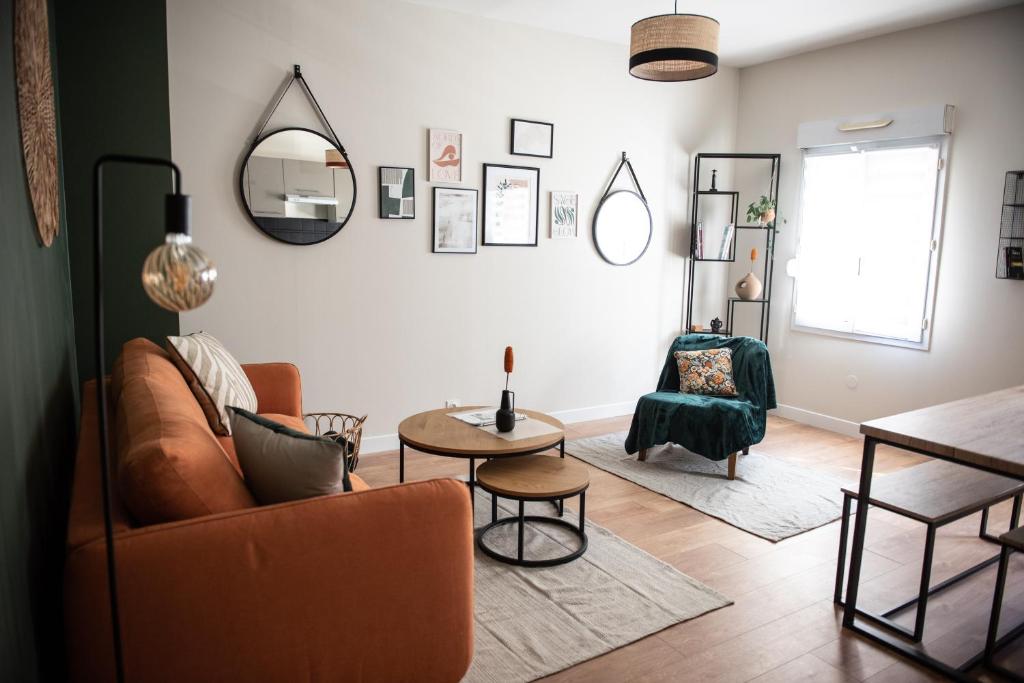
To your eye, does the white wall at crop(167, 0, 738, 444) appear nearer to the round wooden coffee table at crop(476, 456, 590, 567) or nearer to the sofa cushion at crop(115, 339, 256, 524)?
the round wooden coffee table at crop(476, 456, 590, 567)

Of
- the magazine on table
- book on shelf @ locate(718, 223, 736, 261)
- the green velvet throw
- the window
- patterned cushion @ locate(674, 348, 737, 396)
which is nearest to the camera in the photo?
the magazine on table

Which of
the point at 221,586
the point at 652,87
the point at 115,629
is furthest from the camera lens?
the point at 652,87

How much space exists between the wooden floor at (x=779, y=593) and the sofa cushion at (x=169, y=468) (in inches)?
47.3

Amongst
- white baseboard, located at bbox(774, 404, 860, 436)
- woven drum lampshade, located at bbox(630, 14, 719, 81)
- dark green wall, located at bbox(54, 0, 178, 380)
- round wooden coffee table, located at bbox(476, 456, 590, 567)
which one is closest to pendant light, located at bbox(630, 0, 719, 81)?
woven drum lampshade, located at bbox(630, 14, 719, 81)

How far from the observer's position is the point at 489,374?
15.4 feet

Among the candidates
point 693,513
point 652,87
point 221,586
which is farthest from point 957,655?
point 652,87

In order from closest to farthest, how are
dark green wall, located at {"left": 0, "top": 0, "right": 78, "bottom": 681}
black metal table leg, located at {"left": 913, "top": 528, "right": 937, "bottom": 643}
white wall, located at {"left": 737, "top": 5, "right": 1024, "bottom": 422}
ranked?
dark green wall, located at {"left": 0, "top": 0, "right": 78, "bottom": 681}
black metal table leg, located at {"left": 913, "top": 528, "right": 937, "bottom": 643}
white wall, located at {"left": 737, "top": 5, "right": 1024, "bottom": 422}

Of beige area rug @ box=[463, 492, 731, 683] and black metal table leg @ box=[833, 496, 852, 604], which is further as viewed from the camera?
black metal table leg @ box=[833, 496, 852, 604]

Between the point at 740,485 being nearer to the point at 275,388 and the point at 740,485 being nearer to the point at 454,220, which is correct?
the point at 454,220

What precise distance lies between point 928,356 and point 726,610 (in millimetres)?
2918

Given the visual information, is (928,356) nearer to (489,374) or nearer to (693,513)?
(693,513)

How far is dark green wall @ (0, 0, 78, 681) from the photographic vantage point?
1291 millimetres

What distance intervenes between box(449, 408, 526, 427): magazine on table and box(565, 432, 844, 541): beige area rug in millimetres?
1053

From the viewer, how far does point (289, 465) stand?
5.41ft
